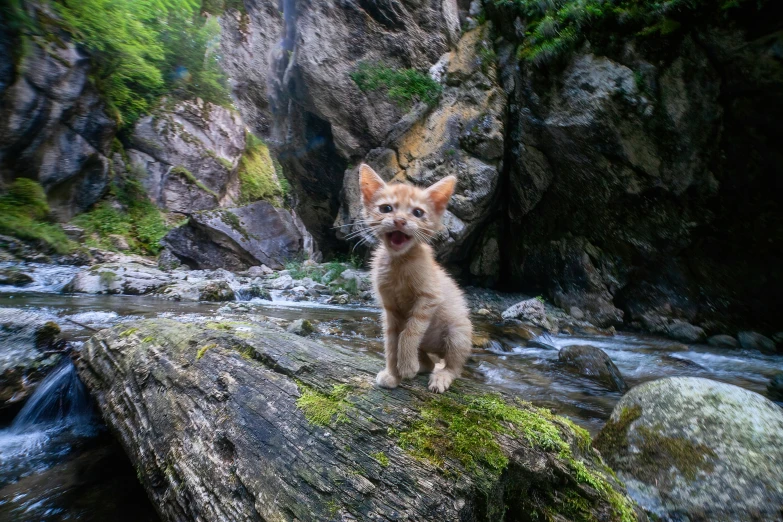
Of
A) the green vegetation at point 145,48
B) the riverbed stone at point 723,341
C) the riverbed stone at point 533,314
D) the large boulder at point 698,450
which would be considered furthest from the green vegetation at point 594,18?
the green vegetation at point 145,48

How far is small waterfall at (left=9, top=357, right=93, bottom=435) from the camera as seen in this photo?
3115 mm

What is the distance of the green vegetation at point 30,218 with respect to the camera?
1165 centimetres

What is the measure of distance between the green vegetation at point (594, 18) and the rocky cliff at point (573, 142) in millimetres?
93

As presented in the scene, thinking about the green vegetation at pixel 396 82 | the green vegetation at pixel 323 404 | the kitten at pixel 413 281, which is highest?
the green vegetation at pixel 396 82

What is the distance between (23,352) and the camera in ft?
11.4

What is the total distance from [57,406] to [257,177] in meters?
27.2

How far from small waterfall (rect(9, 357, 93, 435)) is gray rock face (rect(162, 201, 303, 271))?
15.9 m

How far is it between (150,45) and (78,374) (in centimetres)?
→ 2388

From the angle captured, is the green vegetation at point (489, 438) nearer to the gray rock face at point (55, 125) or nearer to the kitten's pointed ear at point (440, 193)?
the kitten's pointed ear at point (440, 193)

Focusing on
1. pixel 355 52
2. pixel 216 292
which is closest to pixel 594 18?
pixel 355 52

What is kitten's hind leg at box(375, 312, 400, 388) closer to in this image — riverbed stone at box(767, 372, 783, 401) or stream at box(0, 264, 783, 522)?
stream at box(0, 264, 783, 522)

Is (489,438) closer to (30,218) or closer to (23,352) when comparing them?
(23,352)

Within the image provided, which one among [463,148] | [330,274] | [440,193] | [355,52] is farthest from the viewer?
[330,274]

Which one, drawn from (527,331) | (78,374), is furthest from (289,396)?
(527,331)
